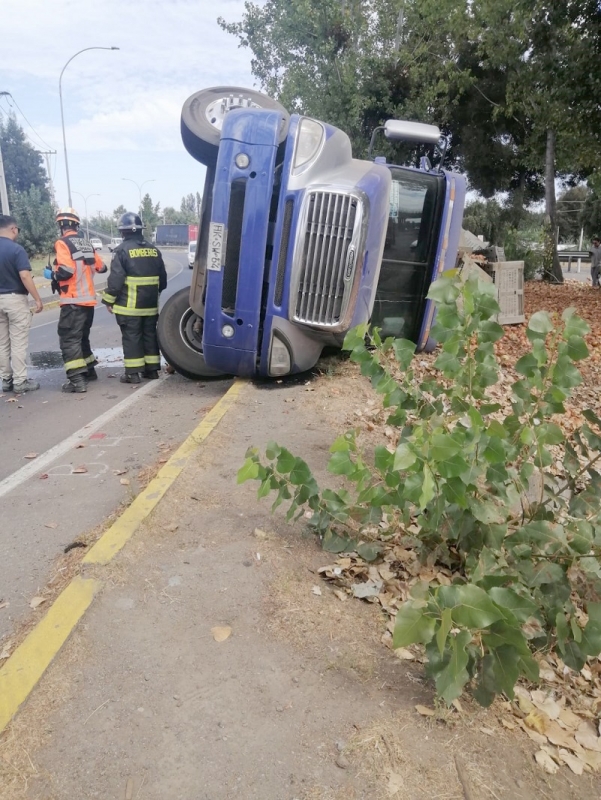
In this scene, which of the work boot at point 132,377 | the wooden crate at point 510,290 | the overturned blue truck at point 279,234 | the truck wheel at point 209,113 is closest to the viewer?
the overturned blue truck at point 279,234

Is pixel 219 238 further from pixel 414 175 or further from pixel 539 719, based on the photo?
pixel 539 719

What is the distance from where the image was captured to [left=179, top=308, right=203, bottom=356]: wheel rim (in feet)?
23.2

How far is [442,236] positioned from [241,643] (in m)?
5.43

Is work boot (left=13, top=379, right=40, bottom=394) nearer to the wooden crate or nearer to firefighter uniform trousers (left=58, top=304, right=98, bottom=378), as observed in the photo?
firefighter uniform trousers (left=58, top=304, right=98, bottom=378)

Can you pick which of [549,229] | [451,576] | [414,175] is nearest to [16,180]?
[549,229]

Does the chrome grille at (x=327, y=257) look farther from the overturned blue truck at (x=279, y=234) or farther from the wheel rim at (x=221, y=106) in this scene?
the wheel rim at (x=221, y=106)

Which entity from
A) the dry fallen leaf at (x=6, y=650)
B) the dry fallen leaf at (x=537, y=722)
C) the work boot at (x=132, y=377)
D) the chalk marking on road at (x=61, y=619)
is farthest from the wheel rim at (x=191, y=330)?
the dry fallen leaf at (x=537, y=722)

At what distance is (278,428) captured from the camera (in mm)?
5086

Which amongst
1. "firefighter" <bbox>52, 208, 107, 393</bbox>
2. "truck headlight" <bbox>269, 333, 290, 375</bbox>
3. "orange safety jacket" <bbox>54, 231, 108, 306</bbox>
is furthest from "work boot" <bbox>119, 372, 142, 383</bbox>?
"truck headlight" <bbox>269, 333, 290, 375</bbox>

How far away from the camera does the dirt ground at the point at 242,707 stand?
1993 mm

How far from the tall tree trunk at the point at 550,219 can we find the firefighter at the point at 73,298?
15.0 m

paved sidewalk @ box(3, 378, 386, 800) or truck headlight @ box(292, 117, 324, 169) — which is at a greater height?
truck headlight @ box(292, 117, 324, 169)

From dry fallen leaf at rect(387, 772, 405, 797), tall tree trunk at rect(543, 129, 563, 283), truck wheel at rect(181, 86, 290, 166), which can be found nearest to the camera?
dry fallen leaf at rect(387, 772, 405, 797)

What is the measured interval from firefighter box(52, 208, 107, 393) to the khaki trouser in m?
0.45
